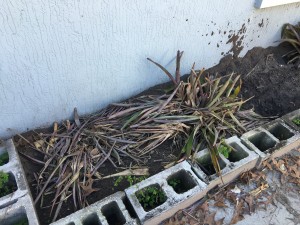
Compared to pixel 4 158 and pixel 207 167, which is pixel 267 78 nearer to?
pixel 207 167

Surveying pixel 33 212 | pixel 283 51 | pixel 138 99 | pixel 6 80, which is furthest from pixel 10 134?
pixel 283 51

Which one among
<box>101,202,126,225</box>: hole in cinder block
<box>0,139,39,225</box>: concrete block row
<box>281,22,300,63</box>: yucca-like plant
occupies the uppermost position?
<box>281,22,300,63</box>: yucca-like plant

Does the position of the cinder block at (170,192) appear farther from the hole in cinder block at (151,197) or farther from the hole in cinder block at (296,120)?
the hole in cinder block at (296,120)

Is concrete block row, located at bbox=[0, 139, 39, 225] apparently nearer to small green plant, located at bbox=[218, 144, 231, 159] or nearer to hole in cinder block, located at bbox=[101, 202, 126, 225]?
hole in cinder block, located at bbox=[101, 202, 126, 225]

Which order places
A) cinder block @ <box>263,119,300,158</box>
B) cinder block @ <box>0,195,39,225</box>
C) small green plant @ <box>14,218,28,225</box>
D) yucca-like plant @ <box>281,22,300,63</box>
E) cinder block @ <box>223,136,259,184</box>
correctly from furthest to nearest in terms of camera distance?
1. yucca-like plant @ <box>281,22,300,63</box>
2. cinder block @ <box>263,119,300,158</box>
3. cinder block @ <box>223,136,259,184</box>
4. small green plant @ <box>14,218,28,225</box>
5. cinder block @ <box>0,195,39,225</box>

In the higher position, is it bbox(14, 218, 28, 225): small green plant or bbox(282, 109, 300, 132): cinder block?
bbox(282, 109, 300, 132): cinder block

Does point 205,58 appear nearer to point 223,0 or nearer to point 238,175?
point 223,0

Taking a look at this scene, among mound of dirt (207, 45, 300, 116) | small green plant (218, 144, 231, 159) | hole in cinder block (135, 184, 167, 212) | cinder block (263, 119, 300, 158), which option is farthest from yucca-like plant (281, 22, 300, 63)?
hole in cinder block (135, 184, 167, 212)
